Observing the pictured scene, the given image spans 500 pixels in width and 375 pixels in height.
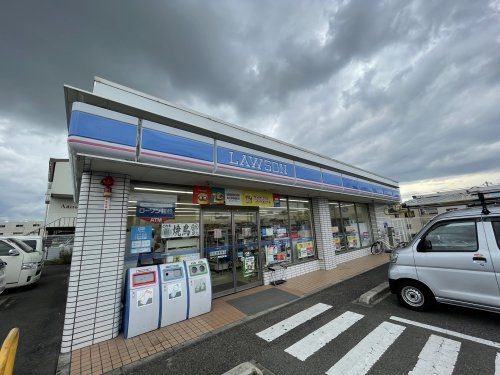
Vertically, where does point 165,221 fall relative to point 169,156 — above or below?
below

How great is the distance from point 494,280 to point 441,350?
1.63m

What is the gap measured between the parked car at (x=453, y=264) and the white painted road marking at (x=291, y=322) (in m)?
1.79

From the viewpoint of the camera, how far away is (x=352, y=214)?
38.4ft

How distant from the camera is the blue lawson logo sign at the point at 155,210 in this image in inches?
191

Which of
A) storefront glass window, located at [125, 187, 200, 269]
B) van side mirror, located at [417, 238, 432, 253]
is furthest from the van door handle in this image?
storefront glass window, located at [125, 187, 200, 269]

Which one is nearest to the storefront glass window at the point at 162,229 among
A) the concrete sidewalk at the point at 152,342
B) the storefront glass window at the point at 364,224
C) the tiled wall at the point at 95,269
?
the tiled wall at the point at 95,269

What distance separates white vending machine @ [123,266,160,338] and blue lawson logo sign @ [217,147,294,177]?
9.22ft

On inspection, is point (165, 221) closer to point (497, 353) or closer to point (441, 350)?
point (441, 350)

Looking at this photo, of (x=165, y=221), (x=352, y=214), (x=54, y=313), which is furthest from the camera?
(x=352, y=214)

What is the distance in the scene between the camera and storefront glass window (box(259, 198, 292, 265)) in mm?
7273

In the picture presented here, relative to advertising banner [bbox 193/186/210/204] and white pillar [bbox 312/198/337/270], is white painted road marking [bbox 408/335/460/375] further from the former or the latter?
white pillar [bbox 312/198/337/270]

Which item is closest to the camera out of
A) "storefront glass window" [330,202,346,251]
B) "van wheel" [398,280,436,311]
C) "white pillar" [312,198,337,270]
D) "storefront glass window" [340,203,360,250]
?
"van wheel" [398,280,436,311]

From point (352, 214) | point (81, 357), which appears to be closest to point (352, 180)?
point (352, 214)

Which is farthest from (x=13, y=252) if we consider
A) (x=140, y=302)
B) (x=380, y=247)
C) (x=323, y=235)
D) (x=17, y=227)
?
(x=17, y=227)
